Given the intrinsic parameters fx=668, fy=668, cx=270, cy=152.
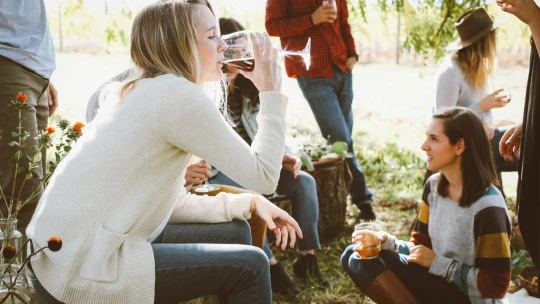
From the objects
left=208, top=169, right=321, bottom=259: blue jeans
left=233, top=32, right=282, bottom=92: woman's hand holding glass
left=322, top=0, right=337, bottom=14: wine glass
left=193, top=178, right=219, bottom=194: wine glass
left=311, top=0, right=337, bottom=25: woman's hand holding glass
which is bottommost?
left=208, top=169, right=321, bottom=259: blue jeans

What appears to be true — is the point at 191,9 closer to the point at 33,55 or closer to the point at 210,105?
the point at 210,105

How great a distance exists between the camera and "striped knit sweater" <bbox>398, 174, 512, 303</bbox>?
2508 millimetres

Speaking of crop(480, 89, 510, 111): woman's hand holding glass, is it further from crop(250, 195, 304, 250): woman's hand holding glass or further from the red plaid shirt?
crop(250, 195, 304, 250): woman's hand holding glass

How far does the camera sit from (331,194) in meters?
4.13

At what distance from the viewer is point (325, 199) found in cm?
412

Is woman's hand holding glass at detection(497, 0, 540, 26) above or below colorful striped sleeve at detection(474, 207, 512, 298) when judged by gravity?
above

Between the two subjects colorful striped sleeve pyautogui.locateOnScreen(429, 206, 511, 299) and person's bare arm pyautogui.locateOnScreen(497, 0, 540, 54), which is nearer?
person's bare arm pyautogui.locateOnScreen(497, 0, 540, 54)

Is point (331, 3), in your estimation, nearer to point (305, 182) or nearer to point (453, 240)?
point (305, 182)

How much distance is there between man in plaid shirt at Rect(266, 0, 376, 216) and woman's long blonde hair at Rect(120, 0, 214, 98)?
2.36 meters

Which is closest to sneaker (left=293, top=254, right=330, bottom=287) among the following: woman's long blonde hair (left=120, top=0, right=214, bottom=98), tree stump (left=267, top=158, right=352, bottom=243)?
tree stump (left=267, top=158, right=352, bottom=243)

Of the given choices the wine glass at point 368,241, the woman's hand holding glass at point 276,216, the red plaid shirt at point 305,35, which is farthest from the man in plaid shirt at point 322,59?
the woman's hand holding glass at point 276,216

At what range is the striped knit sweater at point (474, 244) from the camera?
2.51 m

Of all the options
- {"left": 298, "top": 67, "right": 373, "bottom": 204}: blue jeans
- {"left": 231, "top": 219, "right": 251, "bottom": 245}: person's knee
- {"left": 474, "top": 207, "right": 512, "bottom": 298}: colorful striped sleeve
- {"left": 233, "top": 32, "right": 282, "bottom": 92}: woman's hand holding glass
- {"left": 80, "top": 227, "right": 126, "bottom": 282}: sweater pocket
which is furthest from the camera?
{"left": 298, "top": 67, "right": 373, "bottom": 204}: blue jeans

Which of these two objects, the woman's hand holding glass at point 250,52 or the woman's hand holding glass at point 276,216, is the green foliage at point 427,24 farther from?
the woman's hand holding glass at point 276,216
